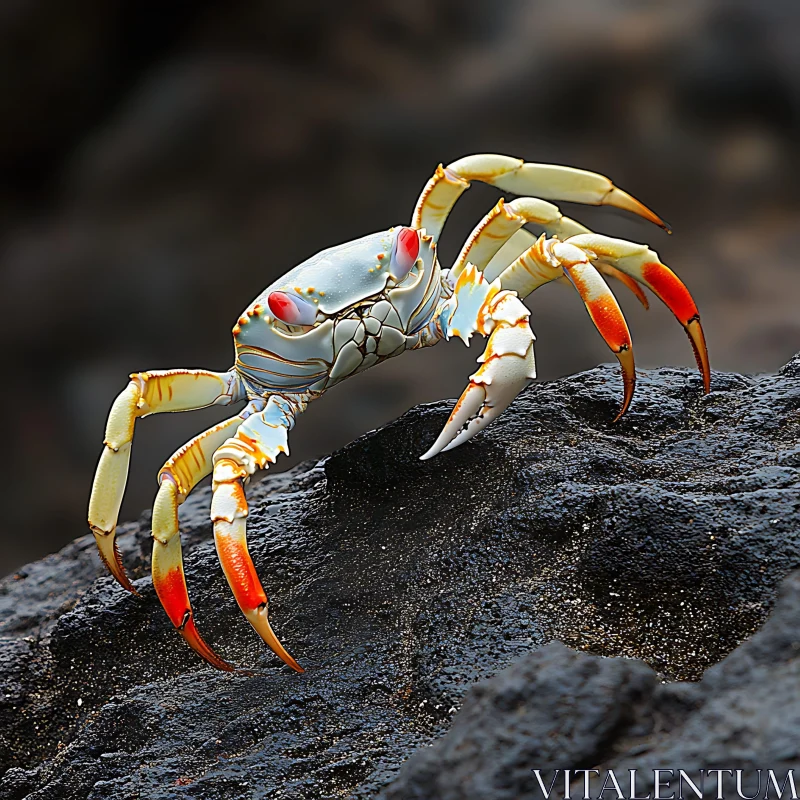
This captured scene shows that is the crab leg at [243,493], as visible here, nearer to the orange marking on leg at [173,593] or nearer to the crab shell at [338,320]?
the crab shell at [338,320]

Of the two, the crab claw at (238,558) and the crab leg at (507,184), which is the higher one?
the crab leg at (507,184)


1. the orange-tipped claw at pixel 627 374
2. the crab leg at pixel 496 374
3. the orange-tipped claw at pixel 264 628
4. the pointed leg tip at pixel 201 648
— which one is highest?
the crab leg at pixel 496 374

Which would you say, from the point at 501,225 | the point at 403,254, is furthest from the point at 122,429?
the point at 501,225

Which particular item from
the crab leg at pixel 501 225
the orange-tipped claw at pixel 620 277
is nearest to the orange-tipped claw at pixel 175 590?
the crab leg at pixel 501 225

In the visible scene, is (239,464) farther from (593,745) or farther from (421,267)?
(593,745)

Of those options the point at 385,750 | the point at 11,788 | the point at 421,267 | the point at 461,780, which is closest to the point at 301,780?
the point at 385,750

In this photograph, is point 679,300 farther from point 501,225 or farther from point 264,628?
point 264,628

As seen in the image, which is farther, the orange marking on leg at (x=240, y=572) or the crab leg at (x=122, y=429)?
the crab leg at (x=122, y=429)
